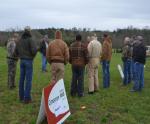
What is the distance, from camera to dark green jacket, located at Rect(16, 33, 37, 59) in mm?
12460

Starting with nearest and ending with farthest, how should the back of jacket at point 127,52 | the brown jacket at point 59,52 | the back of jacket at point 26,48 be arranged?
the back of jacket at point 26,48 → the brown jacket at point 59,52 → the back of jacket at point 127,52

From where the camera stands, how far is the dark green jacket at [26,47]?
12.5m

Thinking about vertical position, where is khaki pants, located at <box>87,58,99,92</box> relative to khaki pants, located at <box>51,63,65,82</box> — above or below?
below

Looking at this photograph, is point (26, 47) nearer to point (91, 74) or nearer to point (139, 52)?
point (91, 74)

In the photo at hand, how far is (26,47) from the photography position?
1251cm

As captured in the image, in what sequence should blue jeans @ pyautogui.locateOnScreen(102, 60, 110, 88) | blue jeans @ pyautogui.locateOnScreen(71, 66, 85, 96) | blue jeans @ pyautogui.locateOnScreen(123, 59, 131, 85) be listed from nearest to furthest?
blue jeans @ pyautogui.locateOnScreen(71, 66, 85, 96), blue jeans @ pyautogui.locateOnScreen(102, 60, 110, 88), blue jeans @ pyautogui.locateOnScreen(123, 59, 131, 85)

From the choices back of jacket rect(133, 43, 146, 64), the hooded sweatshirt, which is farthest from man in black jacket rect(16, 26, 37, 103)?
back of jacket rect(133, 43, 146, 64)

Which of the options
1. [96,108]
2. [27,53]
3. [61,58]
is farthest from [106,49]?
[27,53]

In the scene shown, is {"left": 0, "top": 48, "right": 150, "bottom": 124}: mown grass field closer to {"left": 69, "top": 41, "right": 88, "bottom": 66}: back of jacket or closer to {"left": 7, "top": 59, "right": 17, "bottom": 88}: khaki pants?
{"left": 7, "top": 59, "right": 17, "bottom": 88}: khaki pants

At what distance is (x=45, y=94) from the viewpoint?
920 centimetres

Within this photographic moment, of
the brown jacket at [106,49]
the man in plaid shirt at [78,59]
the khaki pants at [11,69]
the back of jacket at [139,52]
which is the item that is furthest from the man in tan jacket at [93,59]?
the khaki pants at [11,69]

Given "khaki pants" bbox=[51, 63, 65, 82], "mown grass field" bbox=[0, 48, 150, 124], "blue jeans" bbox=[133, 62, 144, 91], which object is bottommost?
"mown grass field" bbox=[0, 48, 150, 124]

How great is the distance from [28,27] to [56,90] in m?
3.42

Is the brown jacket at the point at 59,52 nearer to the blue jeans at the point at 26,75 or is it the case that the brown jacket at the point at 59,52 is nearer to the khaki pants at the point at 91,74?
the blue jeans at the point at 26,75
